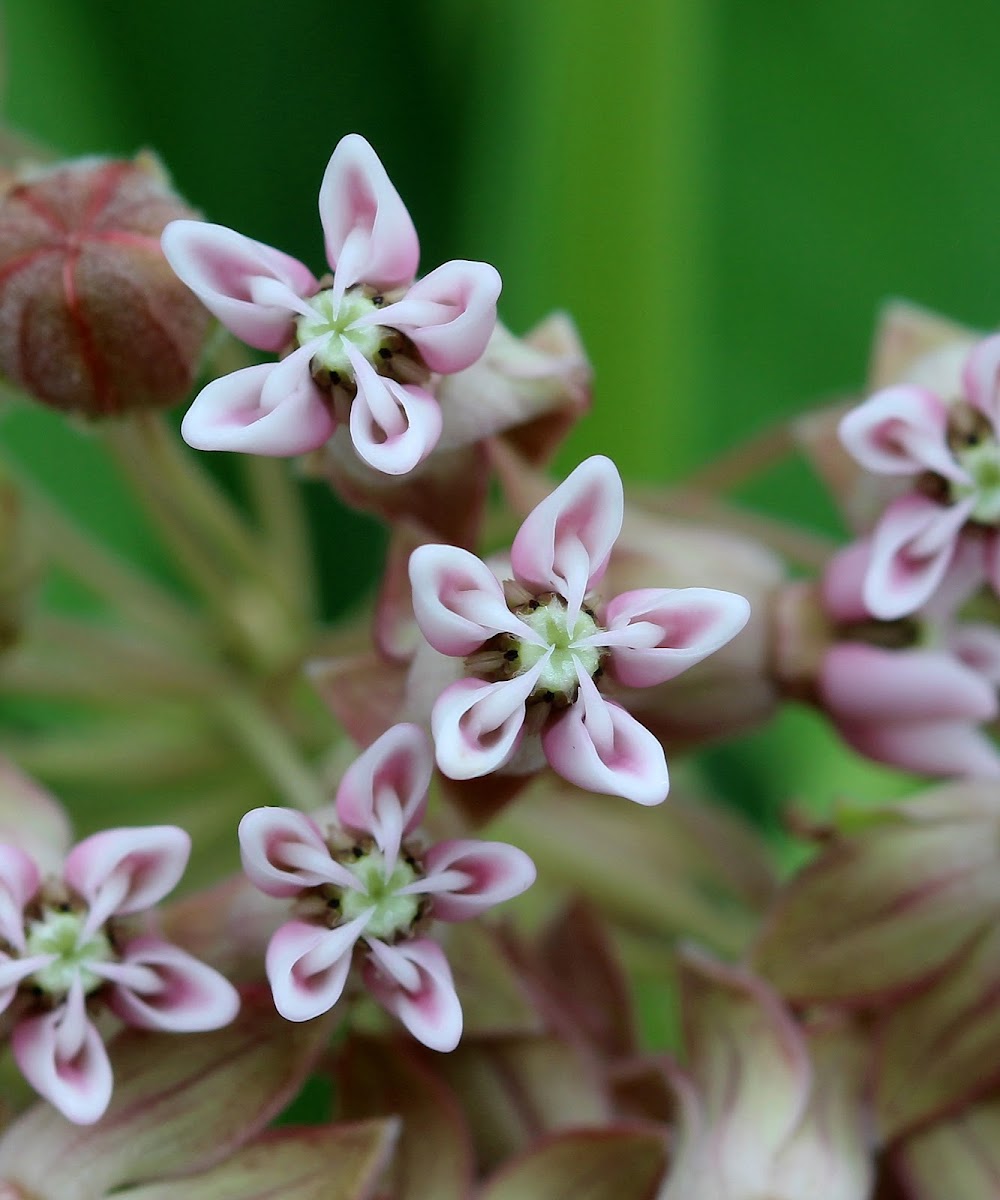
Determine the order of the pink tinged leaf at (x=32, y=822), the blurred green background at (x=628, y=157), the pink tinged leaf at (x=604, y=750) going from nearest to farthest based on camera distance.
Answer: the pink tinged leaf at (x=604, y=750) → the pink tinged leaf at (x=32, y=822) → the blurred green background at (x=628, y=157)

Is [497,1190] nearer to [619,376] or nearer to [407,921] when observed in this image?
[407,921]

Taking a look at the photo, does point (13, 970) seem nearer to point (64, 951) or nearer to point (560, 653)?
point (64, 951)

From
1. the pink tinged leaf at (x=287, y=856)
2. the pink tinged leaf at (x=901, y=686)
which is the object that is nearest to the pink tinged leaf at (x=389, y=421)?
the pink tinged leaf at (x=287, y=856)

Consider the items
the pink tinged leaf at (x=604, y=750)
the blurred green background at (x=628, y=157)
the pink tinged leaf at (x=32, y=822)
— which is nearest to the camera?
the pink tinged leaf at (x=604, y=750)

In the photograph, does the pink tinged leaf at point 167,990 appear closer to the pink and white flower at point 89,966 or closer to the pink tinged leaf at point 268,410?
the pink and white flower at point 89,966

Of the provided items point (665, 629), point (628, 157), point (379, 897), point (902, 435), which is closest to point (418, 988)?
point (379, 897)

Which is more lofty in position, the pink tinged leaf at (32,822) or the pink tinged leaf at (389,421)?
the pink tinged leaf at (389,421)
